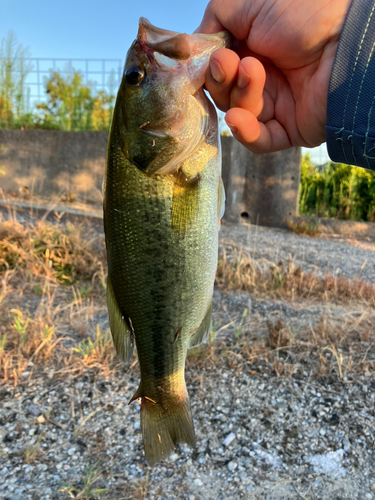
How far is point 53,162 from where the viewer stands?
9.24 metres

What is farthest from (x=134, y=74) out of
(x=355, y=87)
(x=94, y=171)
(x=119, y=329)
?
(x=94, y=171)

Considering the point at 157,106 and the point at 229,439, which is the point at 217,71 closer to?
the point at 157,106

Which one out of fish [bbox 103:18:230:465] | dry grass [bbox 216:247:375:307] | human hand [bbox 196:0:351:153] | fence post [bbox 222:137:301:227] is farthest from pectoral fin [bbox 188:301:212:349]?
fence post [bbox 222:137:301:227]

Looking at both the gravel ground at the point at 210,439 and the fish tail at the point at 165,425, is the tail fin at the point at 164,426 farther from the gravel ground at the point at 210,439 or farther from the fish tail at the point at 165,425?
the gravel ground at the point at 210,439

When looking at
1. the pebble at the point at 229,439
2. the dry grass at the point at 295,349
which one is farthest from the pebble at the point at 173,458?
the dry grass at the point at 295,349

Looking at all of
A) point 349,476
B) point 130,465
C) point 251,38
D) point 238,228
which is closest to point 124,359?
point 130,465

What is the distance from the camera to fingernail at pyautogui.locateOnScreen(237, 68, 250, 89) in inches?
56.3

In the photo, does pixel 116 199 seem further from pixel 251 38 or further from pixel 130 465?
pixel 130 465

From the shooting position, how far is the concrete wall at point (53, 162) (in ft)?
29.4

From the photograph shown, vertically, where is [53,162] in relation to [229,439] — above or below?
above

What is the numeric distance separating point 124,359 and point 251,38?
1.44 metres

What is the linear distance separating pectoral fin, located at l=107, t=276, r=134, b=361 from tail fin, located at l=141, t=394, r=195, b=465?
24 centimetres

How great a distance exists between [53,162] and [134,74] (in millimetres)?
8640

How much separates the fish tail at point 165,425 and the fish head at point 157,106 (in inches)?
36.7
